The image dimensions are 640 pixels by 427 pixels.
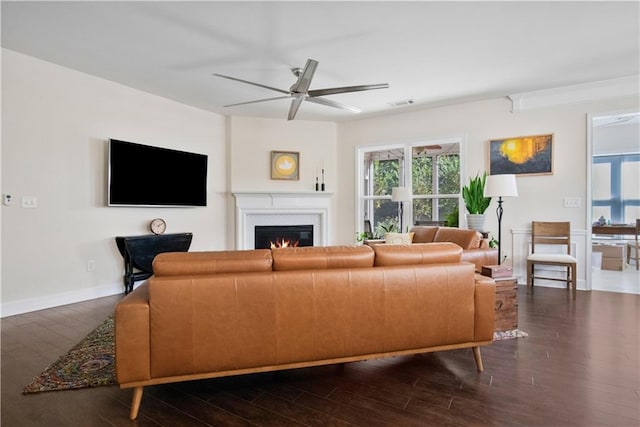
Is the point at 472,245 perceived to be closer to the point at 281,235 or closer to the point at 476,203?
the point at 476,203

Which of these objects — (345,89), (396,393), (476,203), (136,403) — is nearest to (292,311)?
(396,393)

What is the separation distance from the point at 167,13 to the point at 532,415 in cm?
358

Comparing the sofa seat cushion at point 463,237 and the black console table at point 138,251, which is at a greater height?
the sofa seat cushion at point 463,237

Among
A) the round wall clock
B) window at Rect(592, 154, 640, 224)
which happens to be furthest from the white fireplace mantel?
window at Rect(592, 154, 640, 224)

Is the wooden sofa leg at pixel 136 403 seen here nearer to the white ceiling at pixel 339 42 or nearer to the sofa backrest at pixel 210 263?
the sofa backrest at pixel 210 263

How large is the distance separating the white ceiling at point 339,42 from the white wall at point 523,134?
40cm

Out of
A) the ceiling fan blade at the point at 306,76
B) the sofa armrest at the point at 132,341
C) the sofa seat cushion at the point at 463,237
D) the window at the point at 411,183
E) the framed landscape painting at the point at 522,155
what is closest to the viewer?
the sofa armrest at the point at 132,341

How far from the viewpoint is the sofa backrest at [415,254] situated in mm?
1996

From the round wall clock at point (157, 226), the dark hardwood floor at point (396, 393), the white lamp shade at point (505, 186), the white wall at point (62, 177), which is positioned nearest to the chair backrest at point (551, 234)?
the white lamp shade at point (505, 186)

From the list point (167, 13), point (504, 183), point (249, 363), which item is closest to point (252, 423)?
point (249, 363)

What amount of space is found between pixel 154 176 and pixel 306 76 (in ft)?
8.80

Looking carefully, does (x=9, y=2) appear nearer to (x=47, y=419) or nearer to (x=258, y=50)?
(x=258, y=50)

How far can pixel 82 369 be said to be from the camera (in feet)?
6.95

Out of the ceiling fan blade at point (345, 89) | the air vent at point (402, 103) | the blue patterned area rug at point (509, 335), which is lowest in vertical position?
the blue patterned area rug at point (509, 335)
